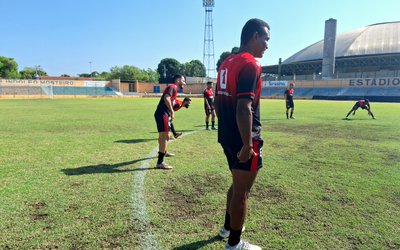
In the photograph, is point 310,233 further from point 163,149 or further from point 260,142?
point 163,149

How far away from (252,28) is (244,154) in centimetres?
127

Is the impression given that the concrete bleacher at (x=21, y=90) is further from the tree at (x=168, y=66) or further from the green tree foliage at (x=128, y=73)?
the tree at (x=168, y=66)

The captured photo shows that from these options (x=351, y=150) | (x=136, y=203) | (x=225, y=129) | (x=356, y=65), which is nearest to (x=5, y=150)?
(x=136, y=203)

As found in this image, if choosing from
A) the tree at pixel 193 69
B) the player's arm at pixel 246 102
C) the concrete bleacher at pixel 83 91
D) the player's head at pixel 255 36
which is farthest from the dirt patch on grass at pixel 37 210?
the tree at pixel 193 69

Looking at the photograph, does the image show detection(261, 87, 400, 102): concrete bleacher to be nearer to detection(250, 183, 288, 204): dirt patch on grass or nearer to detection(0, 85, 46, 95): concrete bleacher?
detection(0, 85, 46, 95): concrete bleacher

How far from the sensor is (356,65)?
70.2 meters

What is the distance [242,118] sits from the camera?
2.56m

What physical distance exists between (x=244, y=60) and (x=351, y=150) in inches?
265

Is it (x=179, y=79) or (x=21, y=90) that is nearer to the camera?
(x=179, y=79)

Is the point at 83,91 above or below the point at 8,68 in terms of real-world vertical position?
below

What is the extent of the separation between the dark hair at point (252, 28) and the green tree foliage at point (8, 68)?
107 m

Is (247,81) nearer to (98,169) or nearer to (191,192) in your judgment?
(191,192)

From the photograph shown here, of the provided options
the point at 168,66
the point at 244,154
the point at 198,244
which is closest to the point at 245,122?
the point at 244,154

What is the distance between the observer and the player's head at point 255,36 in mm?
2826
